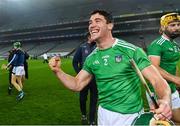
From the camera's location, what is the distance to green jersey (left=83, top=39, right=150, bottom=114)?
14.3 feet

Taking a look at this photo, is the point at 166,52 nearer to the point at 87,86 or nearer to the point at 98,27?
the point at 98,27

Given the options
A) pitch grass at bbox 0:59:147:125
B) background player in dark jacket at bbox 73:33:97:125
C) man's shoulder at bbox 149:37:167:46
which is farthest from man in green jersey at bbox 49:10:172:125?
pitch grass at bbox 0:59:147:125

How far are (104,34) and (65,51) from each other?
72424 mm

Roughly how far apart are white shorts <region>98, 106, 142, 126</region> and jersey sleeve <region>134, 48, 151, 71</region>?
74cm

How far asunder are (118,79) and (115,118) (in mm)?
488

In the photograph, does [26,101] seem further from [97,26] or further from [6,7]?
[6,7]

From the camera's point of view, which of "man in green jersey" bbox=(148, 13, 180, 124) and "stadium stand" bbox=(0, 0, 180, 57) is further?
"stadium stand" bbox=(0, 0, 180, 57)

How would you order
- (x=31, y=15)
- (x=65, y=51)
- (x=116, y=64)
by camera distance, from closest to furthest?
(x=116, y=64), (x=65, y=51), (x=31, y=15)

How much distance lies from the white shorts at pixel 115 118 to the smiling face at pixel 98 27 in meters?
0.92

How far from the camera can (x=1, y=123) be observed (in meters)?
9.84

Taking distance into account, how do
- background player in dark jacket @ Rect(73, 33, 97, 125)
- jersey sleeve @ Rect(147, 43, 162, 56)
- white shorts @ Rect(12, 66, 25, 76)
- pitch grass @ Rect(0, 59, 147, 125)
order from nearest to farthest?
jersey sleeve @ Rect(147, 43, 162, 56)
background player in dark jacket @ Rect(73, 33, 97, 125)
pitch grass @ Rect(0, 59, 147, 125)
white shorts @ Rect(12, 66, 25, 76)

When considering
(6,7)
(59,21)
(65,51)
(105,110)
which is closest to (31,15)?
(6,7)

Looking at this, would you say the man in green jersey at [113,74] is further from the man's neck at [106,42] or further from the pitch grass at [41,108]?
the pitch grass at [41,108]

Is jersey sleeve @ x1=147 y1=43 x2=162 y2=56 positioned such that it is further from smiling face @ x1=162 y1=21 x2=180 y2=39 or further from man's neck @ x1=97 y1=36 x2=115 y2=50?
man's neck @ x1=97 y1=36 x2=115 y2=50
